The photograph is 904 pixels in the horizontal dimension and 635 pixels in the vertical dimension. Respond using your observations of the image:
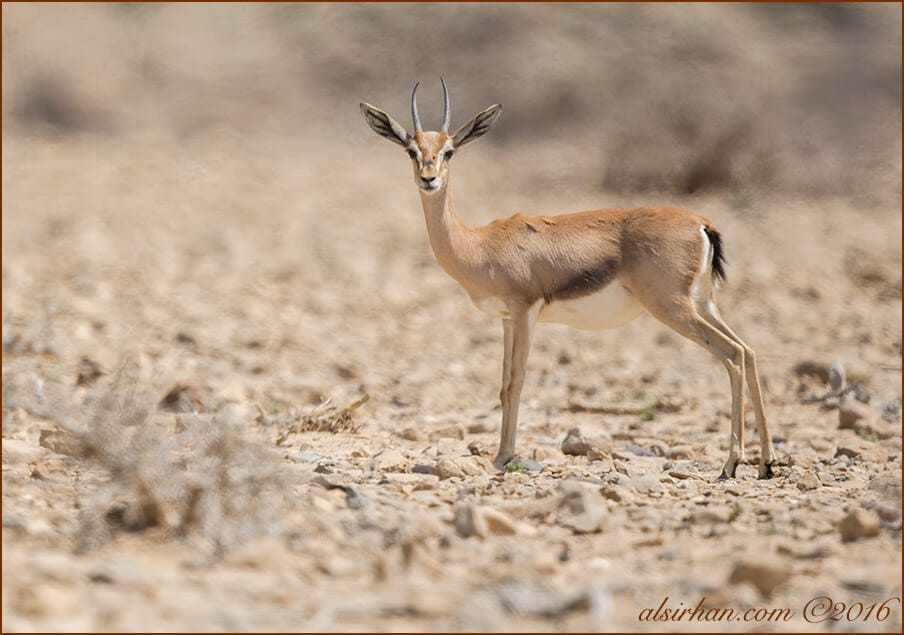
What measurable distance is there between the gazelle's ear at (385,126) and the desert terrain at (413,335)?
187 centimetres

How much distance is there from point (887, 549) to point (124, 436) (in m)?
3.33

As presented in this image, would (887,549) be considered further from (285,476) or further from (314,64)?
(314,64)

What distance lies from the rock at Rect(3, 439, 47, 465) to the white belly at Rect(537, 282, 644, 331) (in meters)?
3.19

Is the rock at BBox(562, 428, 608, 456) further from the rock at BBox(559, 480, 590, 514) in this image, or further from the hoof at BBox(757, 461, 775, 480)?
the rock at BBox(559, 480, 590, 514)

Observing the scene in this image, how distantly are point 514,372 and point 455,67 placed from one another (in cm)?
2019

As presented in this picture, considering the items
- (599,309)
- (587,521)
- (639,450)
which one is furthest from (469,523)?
(639,450)

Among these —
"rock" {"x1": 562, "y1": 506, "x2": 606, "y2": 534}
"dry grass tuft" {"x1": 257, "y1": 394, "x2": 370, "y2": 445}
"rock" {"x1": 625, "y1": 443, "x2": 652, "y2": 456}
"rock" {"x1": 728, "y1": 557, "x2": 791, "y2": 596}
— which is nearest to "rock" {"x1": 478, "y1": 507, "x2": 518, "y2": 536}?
"rock" {"x1": 562, "y1": 506, "x2": 606, "y2": 534}

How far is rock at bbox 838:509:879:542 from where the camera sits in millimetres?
5559

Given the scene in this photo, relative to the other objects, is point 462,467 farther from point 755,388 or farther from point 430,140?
point 430,140

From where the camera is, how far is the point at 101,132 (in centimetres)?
2627

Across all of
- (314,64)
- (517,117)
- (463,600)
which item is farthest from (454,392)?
(314,64)

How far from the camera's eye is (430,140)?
26.0 feet

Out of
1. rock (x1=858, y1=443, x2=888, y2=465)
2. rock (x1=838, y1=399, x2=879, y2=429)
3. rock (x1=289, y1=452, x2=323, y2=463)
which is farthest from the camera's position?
rock (x1=838, y1=399, x2=879, y2=429)

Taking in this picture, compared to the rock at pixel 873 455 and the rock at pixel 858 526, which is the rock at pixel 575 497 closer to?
the rock at pixel 858 526
